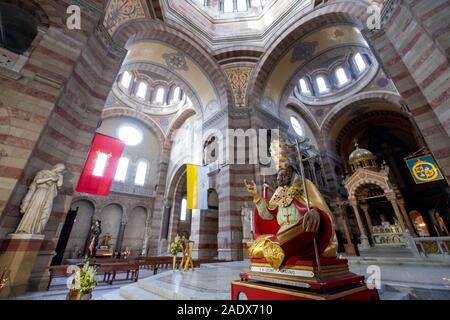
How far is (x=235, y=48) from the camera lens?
Result: 1169cm

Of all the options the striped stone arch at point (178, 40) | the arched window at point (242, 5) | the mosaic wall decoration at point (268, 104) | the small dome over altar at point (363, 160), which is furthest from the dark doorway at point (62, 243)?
the small dome over altar at point (363, 160)

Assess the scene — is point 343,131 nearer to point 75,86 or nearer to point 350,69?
point 350,69

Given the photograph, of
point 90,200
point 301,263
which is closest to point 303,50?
point 301,263

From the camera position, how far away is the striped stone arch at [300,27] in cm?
740

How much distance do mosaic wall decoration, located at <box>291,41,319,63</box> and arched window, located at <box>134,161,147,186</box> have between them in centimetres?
1434

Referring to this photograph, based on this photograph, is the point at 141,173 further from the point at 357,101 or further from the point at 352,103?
the point at 357,101

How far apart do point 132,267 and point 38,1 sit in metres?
8.49

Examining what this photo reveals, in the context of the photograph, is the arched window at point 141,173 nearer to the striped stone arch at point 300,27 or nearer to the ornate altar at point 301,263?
the striped stone arch at point 300,27

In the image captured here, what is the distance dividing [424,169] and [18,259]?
13.3 meters

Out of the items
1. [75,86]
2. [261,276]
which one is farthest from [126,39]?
[261,276]

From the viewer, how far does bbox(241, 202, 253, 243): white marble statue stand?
8.28 metres

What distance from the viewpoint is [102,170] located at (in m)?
6.90

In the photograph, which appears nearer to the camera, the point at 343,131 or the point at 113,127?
the point at 113,127

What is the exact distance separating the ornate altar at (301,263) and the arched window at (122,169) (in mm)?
16207
